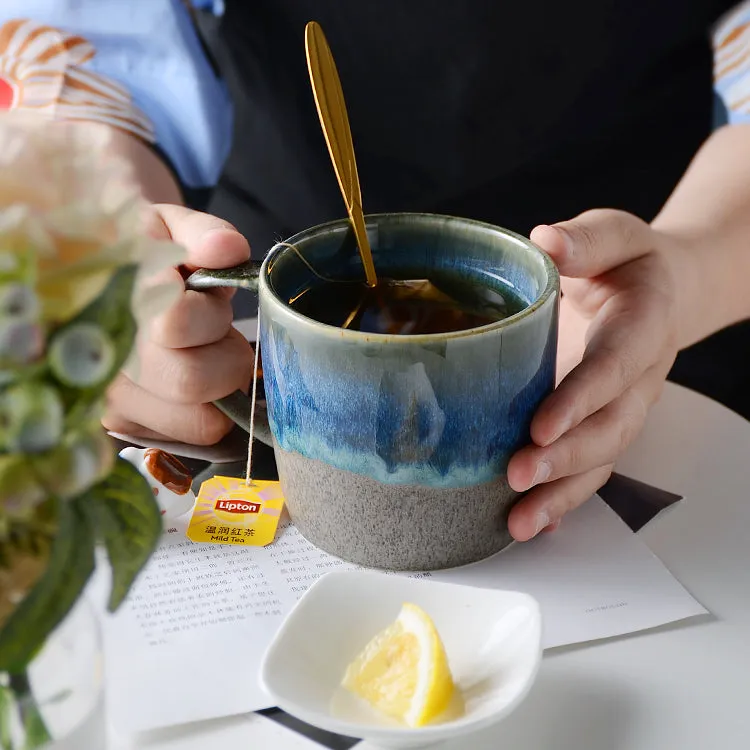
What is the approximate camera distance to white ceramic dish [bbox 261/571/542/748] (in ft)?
1.31

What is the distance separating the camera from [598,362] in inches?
22.7

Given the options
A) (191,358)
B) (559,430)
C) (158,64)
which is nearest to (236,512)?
(191,358)

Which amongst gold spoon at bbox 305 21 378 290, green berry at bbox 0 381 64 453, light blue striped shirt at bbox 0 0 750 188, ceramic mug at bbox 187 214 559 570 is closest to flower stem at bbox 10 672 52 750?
green berry at bbox 0 381 64 453

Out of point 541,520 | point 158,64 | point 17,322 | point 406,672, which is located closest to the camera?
point 17,322

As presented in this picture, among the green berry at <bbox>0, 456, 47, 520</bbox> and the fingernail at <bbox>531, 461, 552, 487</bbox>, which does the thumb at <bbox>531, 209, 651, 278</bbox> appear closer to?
the fingernail at <bbox>531, 461, 552, 487</bbox>

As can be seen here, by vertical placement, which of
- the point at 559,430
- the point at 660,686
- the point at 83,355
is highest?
the point at 83,355

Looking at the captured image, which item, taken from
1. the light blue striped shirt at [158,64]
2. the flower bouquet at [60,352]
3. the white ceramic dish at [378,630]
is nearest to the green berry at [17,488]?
the flower bouquet at [60,352]

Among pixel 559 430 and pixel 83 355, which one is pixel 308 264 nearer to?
pixel 559 430

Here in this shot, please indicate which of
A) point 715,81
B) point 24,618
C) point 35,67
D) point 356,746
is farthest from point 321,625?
point 715,81

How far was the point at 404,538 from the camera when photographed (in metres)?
0.52

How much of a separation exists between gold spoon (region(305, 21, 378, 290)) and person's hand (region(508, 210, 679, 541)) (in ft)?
0.37

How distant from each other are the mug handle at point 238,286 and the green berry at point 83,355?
0.86ft

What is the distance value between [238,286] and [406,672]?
0.25 meters

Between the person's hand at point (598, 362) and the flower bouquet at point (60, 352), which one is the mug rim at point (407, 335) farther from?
the flower bouquet at point (60, 352)
